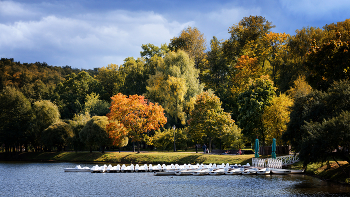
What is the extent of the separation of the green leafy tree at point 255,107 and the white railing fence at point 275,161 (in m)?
7.96

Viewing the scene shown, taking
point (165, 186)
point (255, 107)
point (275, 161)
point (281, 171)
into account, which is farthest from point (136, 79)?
point (165, 186)

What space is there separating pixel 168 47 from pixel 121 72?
18431mm

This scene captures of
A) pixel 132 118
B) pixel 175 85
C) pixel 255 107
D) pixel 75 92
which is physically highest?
pixel 75 92

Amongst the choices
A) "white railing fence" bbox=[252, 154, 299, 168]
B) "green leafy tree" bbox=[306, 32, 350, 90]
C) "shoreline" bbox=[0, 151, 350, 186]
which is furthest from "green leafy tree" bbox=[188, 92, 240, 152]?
"green leafy tree" bbox=[306, 32, 350, 90]

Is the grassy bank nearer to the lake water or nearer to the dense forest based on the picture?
the dense forest

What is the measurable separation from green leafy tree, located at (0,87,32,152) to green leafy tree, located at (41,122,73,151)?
679 centimetres

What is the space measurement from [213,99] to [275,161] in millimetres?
15662

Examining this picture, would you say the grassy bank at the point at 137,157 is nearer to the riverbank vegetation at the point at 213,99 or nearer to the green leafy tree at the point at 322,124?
the riverbank vegetation at the point at 213,99

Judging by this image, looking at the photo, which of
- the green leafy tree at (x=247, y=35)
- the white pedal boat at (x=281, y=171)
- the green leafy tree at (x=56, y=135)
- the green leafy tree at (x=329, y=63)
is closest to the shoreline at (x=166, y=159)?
the white pedal boat at (x=281, y=171)

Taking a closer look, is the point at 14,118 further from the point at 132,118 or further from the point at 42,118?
the point at 132,118

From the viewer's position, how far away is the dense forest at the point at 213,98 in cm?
3462

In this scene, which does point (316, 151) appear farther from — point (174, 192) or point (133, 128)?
point (133, 128)

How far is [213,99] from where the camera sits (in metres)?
51.1

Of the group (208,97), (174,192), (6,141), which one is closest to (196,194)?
(174,192)
